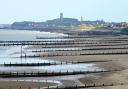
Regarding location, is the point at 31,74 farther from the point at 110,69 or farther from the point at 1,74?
the point at 110,69

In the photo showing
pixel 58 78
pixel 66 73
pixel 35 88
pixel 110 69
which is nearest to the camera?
pixel 35 88

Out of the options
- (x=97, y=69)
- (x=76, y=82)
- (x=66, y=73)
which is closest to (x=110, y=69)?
(x=97, y=69)

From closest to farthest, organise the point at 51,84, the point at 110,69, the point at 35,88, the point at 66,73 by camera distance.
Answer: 1. the point at 35,88
2. the point at 51,84
3. the point at 66,73
4. the point at 110,69

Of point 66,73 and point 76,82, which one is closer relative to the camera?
point 76,82

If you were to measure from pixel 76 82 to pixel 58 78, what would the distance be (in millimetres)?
3756

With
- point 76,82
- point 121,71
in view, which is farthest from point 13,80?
point 121,71

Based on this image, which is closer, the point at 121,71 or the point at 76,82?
the point at 76,82

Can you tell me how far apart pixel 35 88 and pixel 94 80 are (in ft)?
27.4

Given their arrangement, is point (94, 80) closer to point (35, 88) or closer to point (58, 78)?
point (58, 78)

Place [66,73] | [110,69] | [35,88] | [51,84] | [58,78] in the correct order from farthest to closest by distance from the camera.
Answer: [110,69] → [66,73] → [58,78] → [51,84] → [35,88]

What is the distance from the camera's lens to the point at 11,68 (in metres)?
56.5

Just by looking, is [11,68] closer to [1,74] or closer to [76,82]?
[1,74]

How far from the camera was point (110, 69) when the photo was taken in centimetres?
5447

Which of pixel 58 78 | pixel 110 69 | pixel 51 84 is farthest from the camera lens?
pixel 110 69
